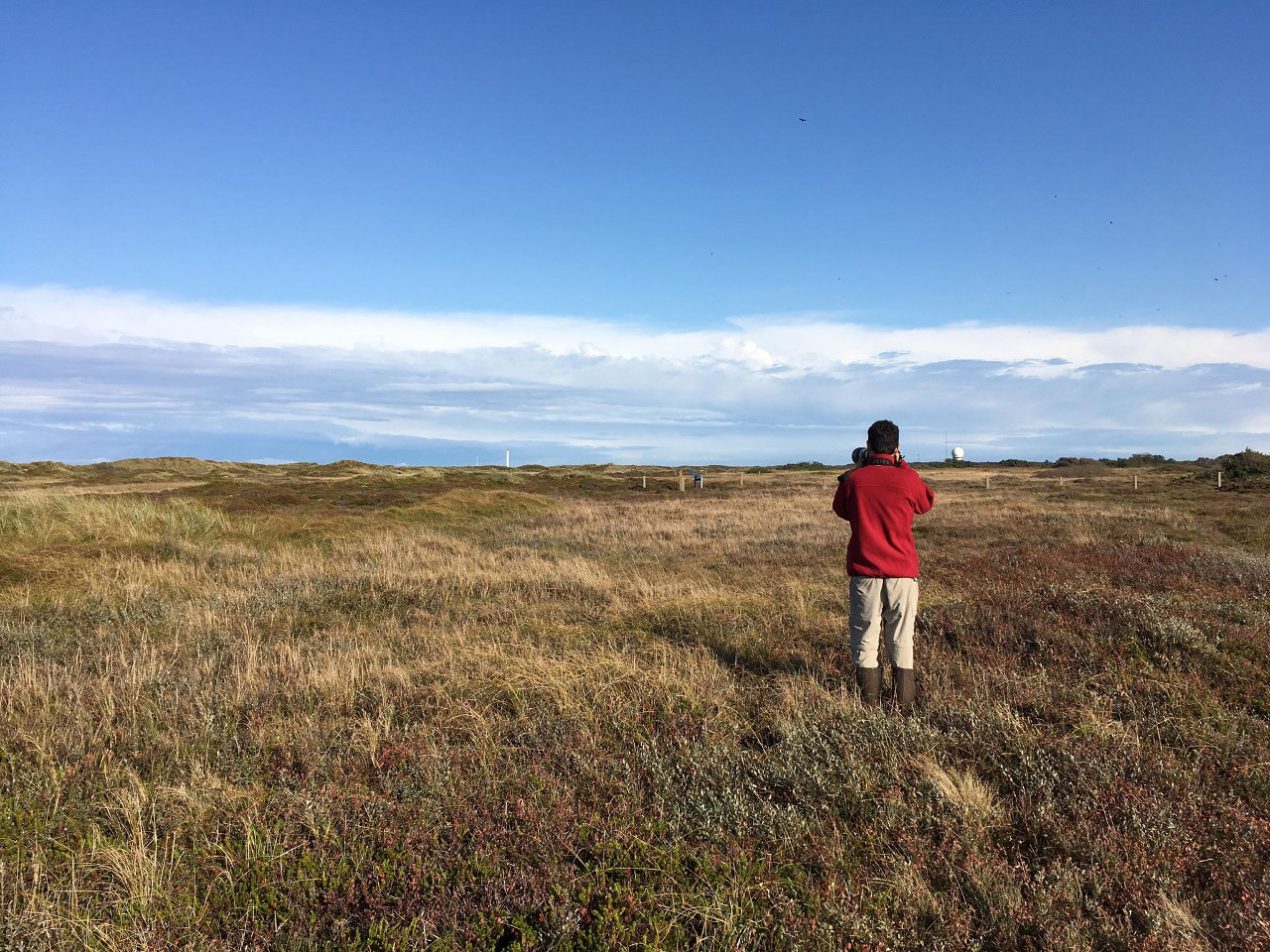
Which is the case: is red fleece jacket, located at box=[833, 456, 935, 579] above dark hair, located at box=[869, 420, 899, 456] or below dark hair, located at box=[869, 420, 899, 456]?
below

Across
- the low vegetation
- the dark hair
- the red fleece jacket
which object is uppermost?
the dark hair

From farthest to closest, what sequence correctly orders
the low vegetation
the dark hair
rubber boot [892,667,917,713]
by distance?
the dark hair < rubber boot [892,667,917,713] < the low vegetation

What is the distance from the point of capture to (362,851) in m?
3.73

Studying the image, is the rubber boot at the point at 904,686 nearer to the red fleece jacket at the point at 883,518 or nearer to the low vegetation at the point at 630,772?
the low vegetation at the point at 630,772

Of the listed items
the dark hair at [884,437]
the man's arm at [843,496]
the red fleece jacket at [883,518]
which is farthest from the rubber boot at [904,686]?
the dark hair at [884,437]

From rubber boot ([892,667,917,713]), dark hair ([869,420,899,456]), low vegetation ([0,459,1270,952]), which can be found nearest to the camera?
low vegetation ([0,459,1270,952])

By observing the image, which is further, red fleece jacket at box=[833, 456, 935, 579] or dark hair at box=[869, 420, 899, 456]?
dark hair at box=[869, 420, 899, 456]

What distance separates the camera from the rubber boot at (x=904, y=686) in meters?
6.01

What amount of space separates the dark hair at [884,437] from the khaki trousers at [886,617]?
1.15m

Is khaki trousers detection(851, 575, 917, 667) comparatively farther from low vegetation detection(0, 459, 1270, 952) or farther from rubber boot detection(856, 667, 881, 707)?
low vegetation detection(0, 459, 1270, 952)

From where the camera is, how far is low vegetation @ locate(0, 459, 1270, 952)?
326 centimetres

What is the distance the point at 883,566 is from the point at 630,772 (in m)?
2.85

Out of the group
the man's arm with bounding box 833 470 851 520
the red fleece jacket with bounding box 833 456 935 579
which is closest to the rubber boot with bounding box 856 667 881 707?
the red fleece jacket with bounding box 833 456 935 579

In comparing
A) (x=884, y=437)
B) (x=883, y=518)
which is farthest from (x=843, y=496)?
(x=884, y=437)
